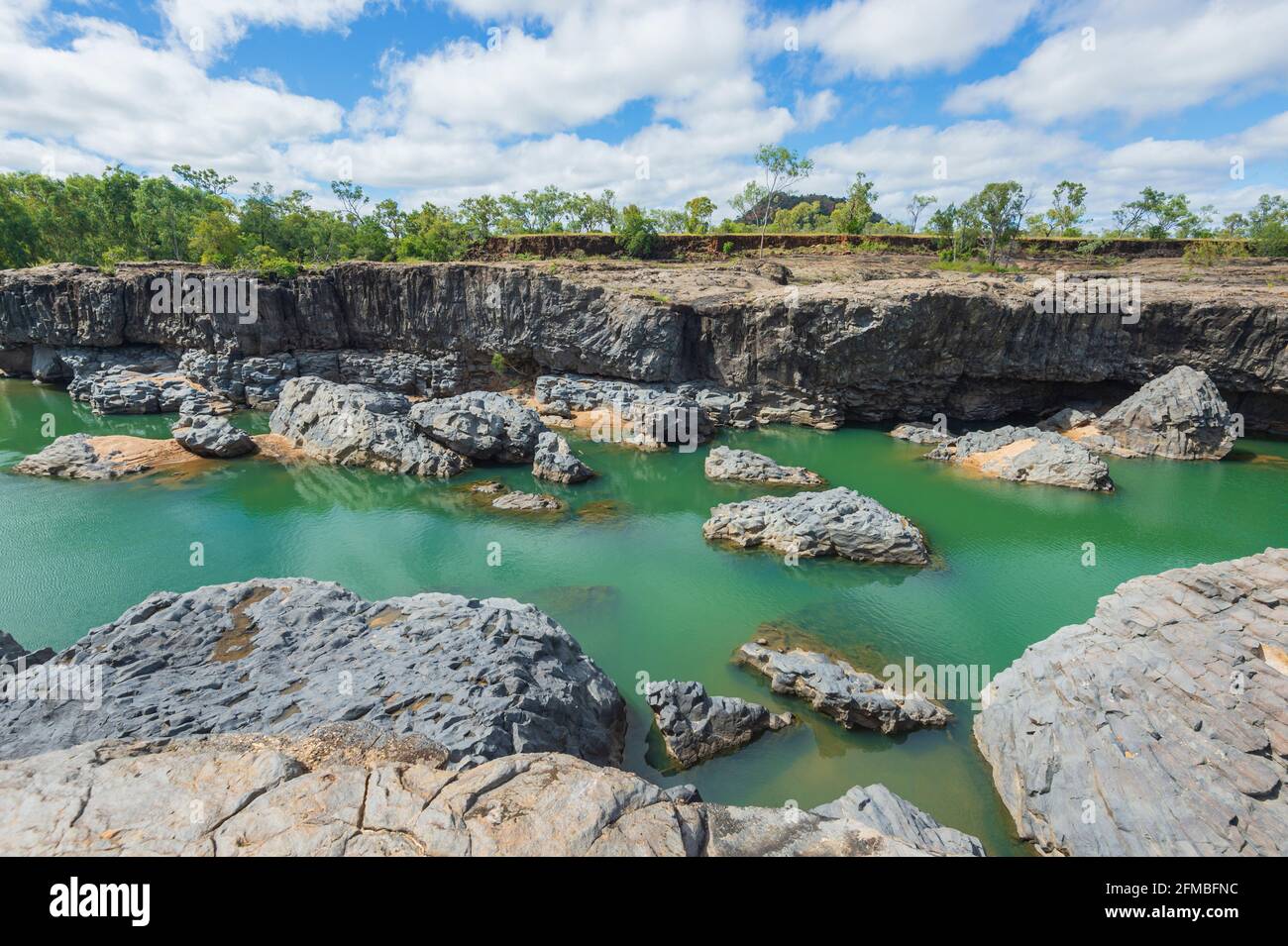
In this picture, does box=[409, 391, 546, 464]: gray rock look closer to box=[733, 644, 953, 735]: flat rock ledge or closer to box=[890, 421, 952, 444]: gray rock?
box=[733, 644, 953, 735]: flat rock ledge

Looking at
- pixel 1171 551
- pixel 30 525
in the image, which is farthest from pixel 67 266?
pixel 1171 551

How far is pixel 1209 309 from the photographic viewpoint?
28.1 meters

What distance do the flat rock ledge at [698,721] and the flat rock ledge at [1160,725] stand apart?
4144mm

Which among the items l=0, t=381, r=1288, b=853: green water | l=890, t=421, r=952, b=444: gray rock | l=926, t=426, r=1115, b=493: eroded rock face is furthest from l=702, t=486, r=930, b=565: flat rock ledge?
l=890, t=421, r=952, b=444: gray rock

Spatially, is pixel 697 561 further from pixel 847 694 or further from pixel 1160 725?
pixel 1160 725

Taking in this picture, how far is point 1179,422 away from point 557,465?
26.9 meters

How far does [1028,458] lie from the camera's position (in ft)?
78.2

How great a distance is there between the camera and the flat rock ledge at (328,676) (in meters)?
8.26

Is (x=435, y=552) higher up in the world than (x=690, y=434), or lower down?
lower down

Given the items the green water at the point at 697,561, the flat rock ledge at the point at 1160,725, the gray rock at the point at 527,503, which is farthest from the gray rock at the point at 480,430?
the flat rock ledge at the point at 1160,725

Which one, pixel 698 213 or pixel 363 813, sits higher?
pixel 698 213

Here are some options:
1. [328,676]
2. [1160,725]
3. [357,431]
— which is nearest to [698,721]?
[328,676]
